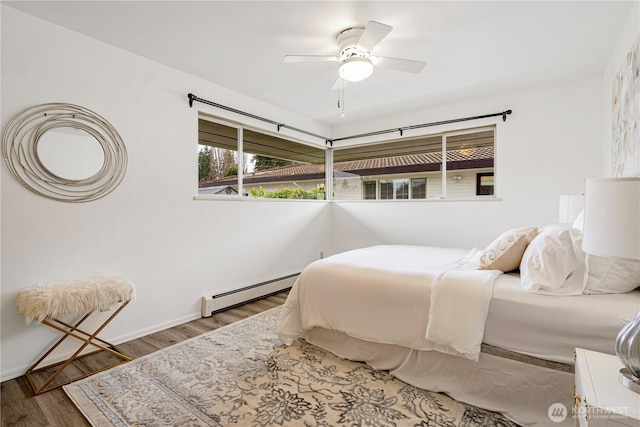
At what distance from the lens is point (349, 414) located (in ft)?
5.45

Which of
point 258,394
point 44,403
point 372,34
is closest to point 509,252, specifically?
point 372,34

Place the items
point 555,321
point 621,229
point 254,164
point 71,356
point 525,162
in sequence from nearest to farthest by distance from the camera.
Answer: point 621,229 → point 555,321 → point 71,356 → point 525,162 → point 254,164

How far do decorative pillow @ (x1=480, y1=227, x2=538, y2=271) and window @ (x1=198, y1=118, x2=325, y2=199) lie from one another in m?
2.77

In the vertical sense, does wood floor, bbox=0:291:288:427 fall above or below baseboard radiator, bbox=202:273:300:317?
below

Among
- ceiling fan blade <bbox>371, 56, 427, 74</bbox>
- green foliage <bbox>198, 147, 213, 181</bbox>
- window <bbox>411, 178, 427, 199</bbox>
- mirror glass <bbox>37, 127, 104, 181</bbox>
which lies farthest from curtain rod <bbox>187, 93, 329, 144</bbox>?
ceiling fan blade <bbox>371, 56, 427, 74</bbox>

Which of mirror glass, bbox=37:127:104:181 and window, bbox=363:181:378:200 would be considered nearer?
mirror glass, bbox=37:127:104:181

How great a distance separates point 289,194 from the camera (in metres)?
4.54

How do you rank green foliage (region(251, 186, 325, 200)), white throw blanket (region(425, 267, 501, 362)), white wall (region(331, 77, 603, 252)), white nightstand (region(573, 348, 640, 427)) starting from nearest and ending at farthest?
white nightstand (region(573, 348, 640, 427)) → white throw blanket (region(425, 267, 501, 362)) → white wall (region(331, 77, 603, 252)) → green foliage (region(251, 186, 325, 200))

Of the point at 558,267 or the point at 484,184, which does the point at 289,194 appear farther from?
the point at 558,267

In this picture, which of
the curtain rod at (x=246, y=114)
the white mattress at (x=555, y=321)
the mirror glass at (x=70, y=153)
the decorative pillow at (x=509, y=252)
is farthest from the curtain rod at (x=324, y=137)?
the white mattress at (x=555, y=321)

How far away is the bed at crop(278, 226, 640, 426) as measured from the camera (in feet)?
5.00

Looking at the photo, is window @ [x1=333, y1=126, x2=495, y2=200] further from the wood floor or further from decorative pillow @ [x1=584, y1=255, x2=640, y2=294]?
the wood floor

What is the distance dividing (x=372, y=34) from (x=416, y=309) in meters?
1.83

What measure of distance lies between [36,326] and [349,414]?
2251mm
